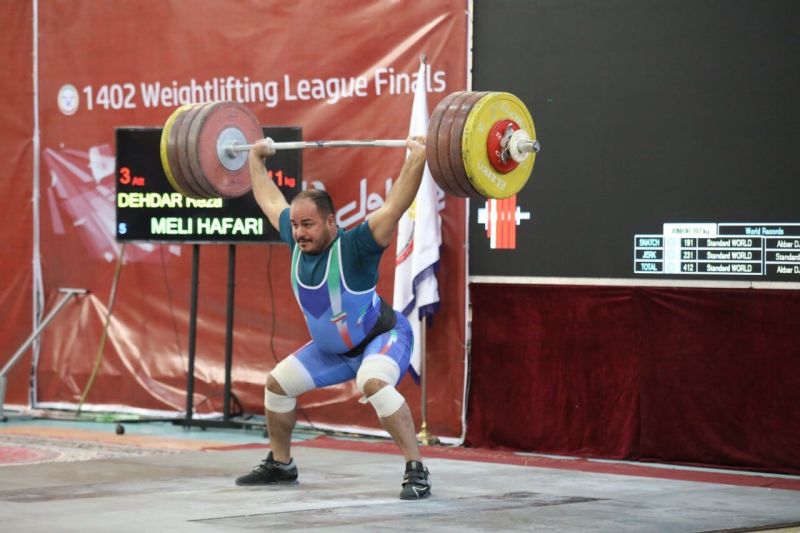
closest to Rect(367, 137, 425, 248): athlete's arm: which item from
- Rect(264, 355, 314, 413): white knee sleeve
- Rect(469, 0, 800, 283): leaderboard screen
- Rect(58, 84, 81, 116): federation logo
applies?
Rect(264, 355, 314, 413): white knee sleeve

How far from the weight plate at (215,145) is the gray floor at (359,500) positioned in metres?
1.29

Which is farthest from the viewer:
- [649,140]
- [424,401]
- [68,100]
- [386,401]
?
[68,100]

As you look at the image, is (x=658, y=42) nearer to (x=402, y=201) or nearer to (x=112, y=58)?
(x=402, y=201)

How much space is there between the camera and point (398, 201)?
521 centimetres

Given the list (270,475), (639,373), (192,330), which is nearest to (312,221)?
(270,475)

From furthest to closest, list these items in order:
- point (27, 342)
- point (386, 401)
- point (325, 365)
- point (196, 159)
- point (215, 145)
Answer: point (27, 342), point (215, 145), point (196, 159), point (325, 365), point (386, 401)

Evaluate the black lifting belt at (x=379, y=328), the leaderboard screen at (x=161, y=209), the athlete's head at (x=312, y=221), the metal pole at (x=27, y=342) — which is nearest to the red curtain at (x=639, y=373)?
the leaderboard screen at (x=161, y=209)

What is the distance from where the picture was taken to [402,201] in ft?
17.1

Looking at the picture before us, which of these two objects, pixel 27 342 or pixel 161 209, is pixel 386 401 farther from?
pixel 27 342

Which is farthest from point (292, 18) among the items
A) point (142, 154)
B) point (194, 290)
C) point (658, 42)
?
point (658, 42)

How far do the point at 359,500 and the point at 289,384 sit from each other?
0.64 meters

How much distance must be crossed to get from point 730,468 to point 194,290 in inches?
127

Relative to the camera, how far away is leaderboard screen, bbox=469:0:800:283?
6641 mm

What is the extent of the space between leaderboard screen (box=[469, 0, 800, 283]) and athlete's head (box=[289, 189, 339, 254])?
2186mm
